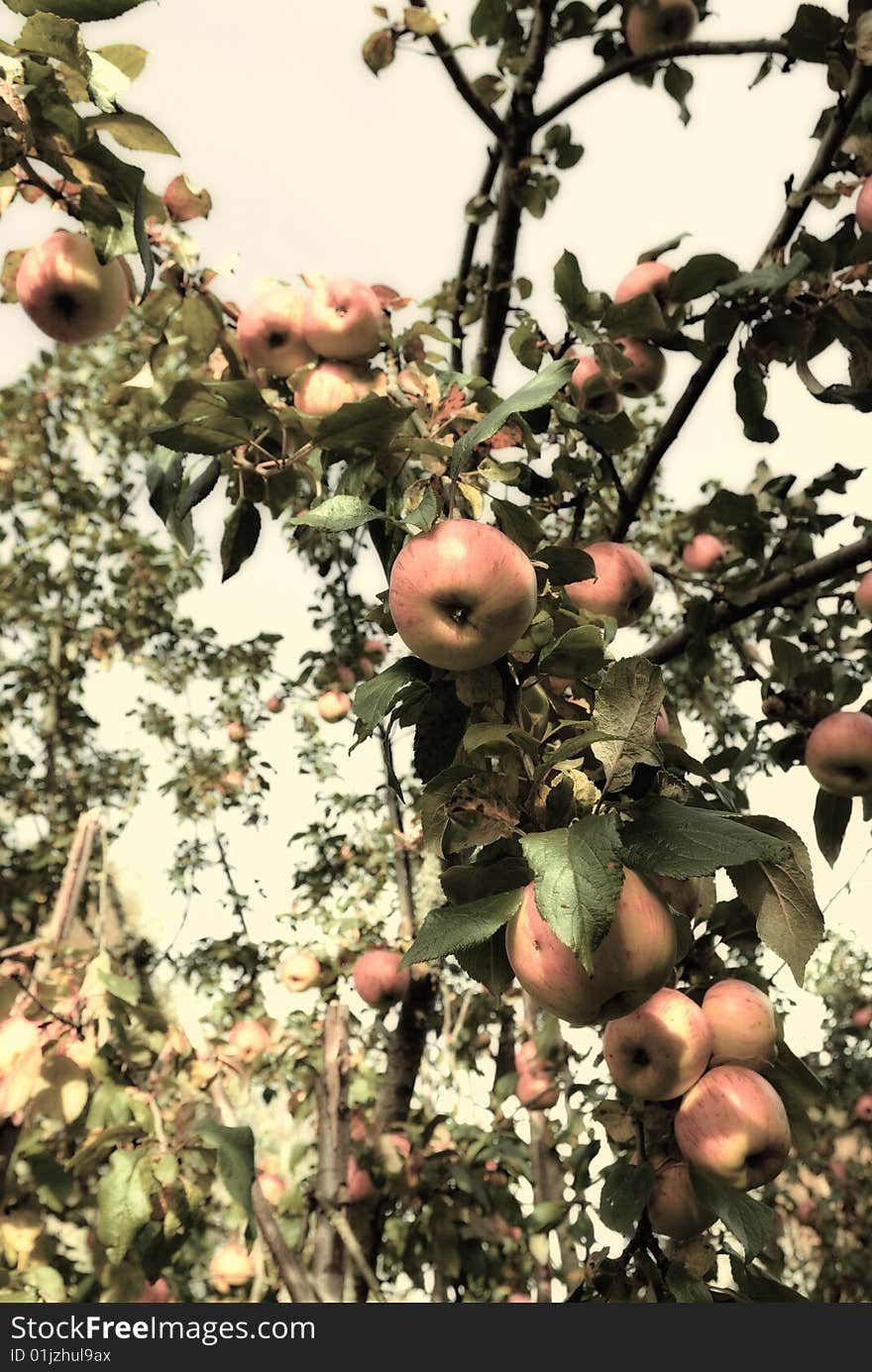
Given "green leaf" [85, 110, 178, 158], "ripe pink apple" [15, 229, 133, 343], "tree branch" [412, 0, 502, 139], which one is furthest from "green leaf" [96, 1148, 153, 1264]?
"tree branch" [412, 0, 502, 139]

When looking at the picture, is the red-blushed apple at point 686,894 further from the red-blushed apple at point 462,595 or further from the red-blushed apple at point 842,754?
the red-blushed apple at point 842,754

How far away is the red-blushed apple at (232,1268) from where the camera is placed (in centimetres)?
263

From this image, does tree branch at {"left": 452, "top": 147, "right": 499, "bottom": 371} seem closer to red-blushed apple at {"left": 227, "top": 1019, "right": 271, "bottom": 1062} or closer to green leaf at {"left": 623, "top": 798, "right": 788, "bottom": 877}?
green leaf at {"left": 623, "top": 798, "right": 788, "bottom": 877}

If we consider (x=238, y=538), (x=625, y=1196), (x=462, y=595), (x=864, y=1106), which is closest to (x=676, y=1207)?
(x=625, y=1196)

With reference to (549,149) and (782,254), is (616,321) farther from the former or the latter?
(549,149)

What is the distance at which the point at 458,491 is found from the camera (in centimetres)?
97

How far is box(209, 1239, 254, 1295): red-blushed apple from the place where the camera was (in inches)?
104

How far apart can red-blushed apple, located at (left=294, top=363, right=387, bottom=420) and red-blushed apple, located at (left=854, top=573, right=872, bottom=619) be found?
1.02 m

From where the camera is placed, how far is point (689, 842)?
713mm

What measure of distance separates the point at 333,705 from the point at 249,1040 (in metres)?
1.32

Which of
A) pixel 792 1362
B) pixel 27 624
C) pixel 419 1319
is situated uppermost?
pixel 27 624

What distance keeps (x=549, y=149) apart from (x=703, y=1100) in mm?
1784

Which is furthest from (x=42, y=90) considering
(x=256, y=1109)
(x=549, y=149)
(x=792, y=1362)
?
(x=256, y=1109)

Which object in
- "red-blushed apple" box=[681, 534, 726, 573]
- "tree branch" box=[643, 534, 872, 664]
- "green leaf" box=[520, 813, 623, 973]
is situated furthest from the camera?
"red-blushed apple" box=[681, 534, 726, 573]
